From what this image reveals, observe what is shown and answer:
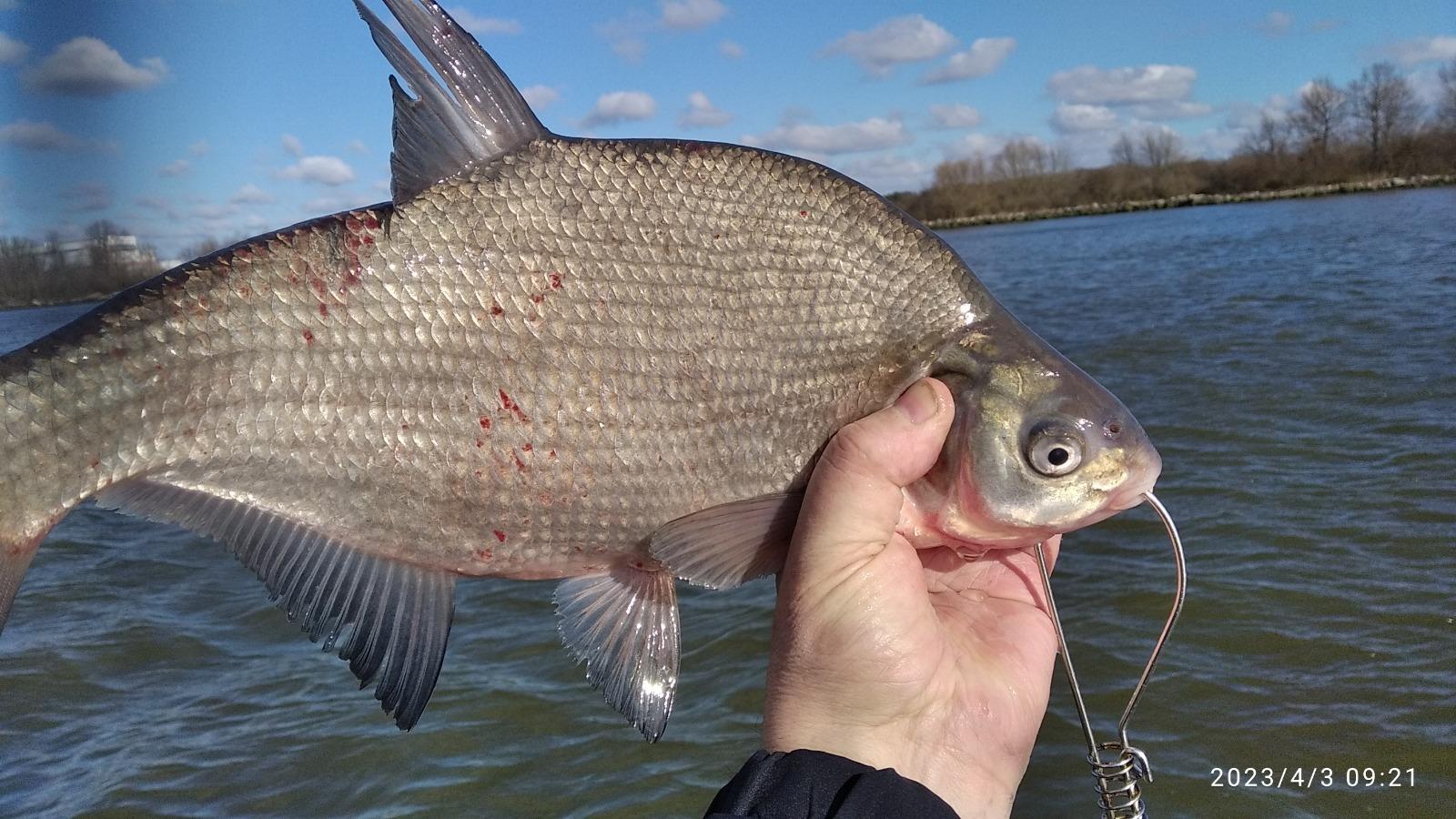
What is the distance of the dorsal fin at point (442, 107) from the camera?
2.45 m

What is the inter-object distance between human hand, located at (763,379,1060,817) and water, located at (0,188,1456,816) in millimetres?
3539

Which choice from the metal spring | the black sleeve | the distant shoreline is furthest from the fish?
the distant shoreline

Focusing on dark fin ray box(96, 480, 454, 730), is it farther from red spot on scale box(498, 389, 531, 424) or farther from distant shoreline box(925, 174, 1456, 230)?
distant shoreline box(925, 174, 1456, 230)

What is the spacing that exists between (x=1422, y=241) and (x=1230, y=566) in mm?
30048

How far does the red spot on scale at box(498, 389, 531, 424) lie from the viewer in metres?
2.44

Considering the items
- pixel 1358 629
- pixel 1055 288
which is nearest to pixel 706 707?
pixel 1358 629

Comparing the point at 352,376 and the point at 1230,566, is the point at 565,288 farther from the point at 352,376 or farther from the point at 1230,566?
the point at 1230,566

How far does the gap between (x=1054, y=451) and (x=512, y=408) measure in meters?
1.41

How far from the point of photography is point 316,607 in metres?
2.46

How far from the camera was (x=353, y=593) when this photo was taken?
247 cm

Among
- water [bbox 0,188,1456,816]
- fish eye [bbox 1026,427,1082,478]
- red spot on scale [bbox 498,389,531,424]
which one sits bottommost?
water [bbox 0,188,1456,816]

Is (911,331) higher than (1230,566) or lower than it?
higher

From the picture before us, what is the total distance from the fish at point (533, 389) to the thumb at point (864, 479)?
100 millimetres

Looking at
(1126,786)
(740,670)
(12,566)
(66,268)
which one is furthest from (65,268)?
(1126,786)
